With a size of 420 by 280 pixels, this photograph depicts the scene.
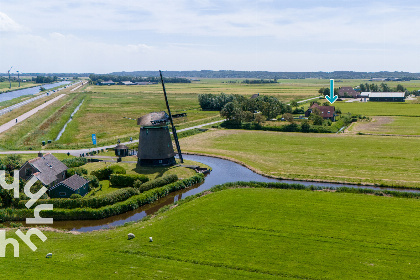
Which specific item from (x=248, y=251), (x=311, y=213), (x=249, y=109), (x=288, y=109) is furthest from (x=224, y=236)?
(x=288, y=109)

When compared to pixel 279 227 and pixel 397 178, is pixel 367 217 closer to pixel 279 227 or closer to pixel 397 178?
pixel 279 227

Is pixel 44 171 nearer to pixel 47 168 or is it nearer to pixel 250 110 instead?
pixel 47 168

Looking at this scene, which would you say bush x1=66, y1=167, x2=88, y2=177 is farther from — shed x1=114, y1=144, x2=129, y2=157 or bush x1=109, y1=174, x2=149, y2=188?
shed x1=114, y1=144, x2=129, y2=157

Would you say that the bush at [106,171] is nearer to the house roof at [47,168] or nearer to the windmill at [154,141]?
the house roof at [47,168]

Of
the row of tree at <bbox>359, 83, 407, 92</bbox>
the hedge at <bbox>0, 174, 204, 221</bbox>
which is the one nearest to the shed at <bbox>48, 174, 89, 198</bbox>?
the hedge at <bbox>0, 174, 204, 221</bbox>

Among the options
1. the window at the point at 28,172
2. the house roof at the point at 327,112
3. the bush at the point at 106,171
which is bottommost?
the bush at the point at 106,171

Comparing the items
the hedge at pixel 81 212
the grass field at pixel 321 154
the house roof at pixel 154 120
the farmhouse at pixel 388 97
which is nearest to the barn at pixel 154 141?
the house roof at pixel 154 120
